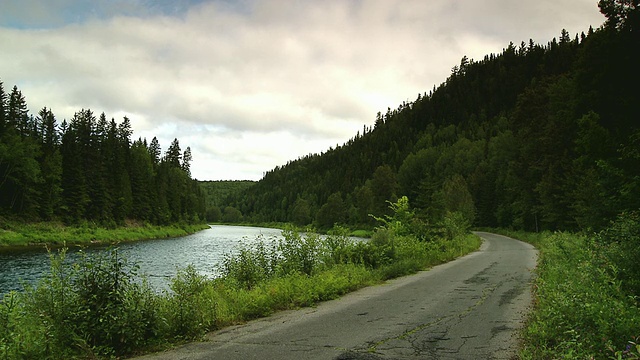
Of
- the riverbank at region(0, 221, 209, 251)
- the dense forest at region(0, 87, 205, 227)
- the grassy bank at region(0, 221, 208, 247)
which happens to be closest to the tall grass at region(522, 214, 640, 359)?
the riverbank at region(0, 221, 209, 251)

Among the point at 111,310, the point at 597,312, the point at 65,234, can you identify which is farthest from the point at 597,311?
the point at 65,234

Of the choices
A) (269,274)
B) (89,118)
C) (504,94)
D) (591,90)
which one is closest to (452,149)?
(504,94)

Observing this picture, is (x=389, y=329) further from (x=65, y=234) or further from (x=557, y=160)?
(x=65, y=234)

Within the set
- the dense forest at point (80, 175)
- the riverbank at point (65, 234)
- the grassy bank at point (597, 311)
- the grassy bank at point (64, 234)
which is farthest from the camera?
the dense forest at point (80, 175)

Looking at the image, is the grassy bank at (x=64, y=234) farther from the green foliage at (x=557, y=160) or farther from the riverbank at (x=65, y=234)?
the green foliage at (x=557, y=160)

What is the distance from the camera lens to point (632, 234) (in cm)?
1004

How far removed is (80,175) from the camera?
65.1m

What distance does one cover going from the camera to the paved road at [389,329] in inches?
272

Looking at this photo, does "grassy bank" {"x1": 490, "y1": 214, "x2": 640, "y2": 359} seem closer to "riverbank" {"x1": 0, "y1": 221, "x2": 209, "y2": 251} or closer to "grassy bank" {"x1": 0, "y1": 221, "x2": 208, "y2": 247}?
"riverbank" {"x1": 0, "y1": 221, "x2": 209, "y2": 251}

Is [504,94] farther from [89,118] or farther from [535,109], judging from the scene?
[89,118]

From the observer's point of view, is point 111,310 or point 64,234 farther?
point 64,234

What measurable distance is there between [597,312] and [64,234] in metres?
58.6

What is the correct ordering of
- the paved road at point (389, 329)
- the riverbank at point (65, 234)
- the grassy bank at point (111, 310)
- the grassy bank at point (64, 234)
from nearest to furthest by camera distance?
the grassy bank at point (111, 310) < the paved road at point (389, 329) < the riverbank at point (65, 234) < the grassy bank at point (64, 234)

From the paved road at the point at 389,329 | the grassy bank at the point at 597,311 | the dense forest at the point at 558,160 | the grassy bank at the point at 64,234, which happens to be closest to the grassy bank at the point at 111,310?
the paved road at the point at 389,329
